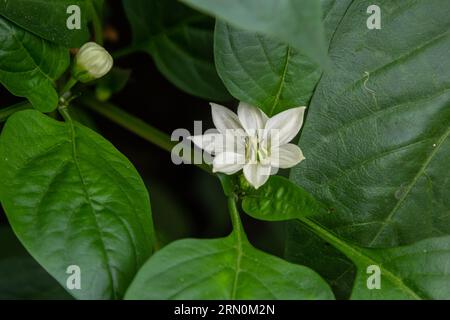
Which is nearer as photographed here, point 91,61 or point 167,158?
point 91,61

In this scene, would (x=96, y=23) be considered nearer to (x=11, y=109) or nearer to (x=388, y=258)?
(x=11, y=109)

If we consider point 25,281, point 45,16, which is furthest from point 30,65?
point 25,281

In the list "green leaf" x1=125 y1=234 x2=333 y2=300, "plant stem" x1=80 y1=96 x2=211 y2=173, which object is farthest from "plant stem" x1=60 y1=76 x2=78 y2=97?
"green leaf" x1=125 y1=234 x2=333 y2=300

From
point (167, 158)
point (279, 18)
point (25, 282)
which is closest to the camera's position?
point (279, 18)

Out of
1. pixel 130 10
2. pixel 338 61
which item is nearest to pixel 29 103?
pixel 130 10

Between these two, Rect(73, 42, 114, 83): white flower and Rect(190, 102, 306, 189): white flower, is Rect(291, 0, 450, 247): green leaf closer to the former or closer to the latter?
Rect(190, 102, 306, 189): white flower

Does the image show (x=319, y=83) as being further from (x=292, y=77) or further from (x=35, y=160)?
(x=35, y=160)
